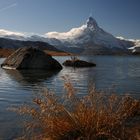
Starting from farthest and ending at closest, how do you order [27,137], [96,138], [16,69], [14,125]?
[16,69], [14,125], [27,137], [96,138]

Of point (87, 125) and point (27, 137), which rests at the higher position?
point (87, 125)

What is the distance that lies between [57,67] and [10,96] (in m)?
25.7

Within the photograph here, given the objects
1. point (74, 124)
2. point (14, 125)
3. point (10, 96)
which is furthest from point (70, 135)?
point (10, 96)

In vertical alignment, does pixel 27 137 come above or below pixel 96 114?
below

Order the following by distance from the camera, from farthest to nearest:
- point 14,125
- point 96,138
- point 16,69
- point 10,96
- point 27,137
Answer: point 16,69 < point 10,96 < point 14,125 < point 27,137 < point 96,138

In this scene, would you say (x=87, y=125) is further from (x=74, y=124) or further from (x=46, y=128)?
(x=46, y=128)

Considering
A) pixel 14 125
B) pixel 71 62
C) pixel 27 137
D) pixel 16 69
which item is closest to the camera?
pixel 27 137

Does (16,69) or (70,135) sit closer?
(70,135)

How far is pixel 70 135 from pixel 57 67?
36.2 meters

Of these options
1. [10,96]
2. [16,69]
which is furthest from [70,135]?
[16,69]

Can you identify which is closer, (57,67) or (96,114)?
(96,114)

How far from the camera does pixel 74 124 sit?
839 cm

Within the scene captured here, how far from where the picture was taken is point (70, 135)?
8.32 m

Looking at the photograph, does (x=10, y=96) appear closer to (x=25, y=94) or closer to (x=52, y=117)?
(x=25, y=94)
